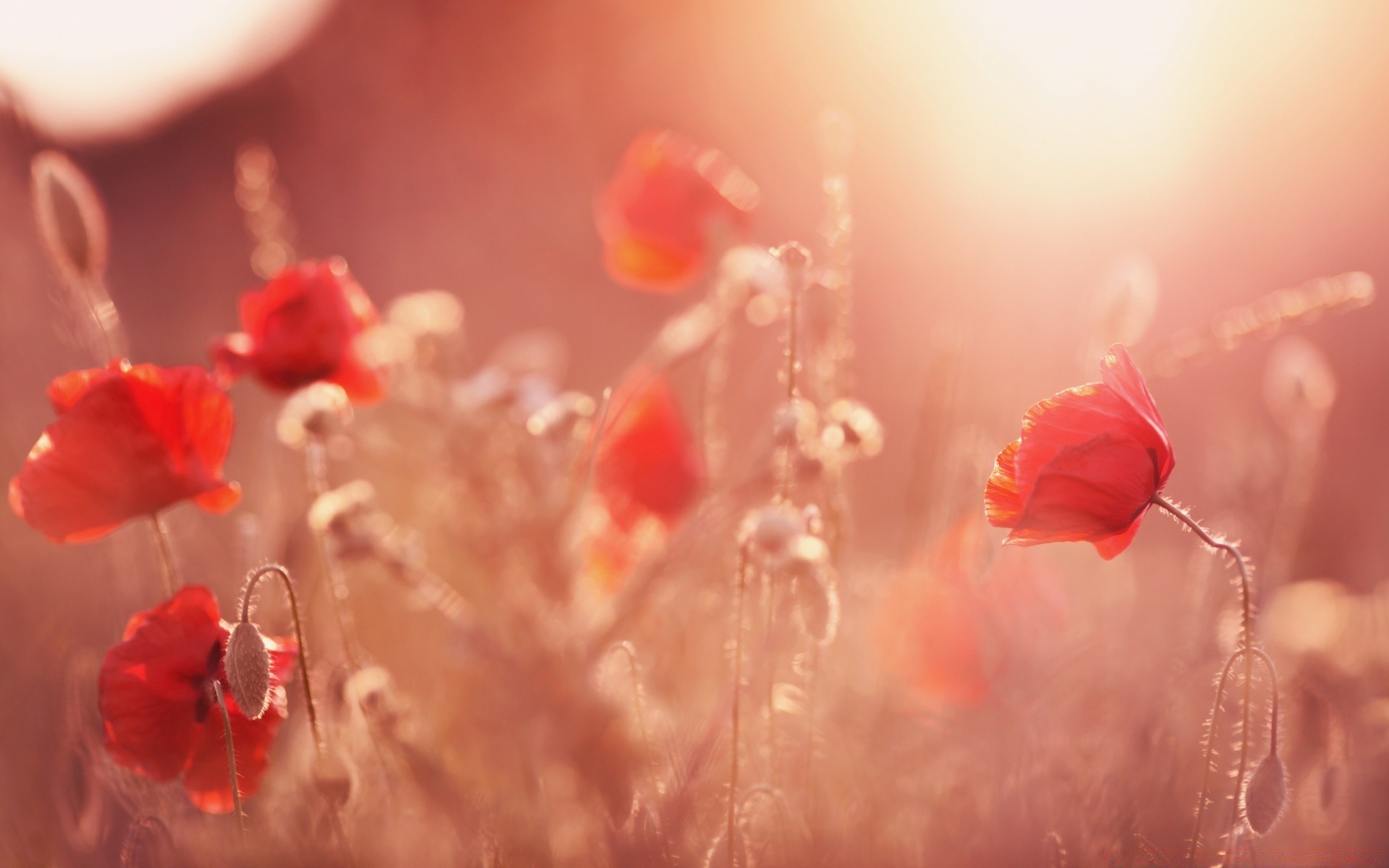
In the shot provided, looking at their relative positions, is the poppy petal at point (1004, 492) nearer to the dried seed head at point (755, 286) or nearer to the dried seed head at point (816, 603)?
the dried seed head at point (816, 603)

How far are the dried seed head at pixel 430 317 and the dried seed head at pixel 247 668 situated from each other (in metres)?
0.58

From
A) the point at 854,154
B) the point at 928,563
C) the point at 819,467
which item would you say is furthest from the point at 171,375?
the point at 854,154

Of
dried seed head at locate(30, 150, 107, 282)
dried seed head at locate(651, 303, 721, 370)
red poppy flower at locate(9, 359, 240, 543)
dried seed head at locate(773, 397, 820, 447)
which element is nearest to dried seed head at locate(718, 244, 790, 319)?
dried seed head at locate(651, 303, 721, 370)

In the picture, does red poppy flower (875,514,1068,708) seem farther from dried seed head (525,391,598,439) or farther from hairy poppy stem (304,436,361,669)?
hairy poppy stem (304,436,361,669)

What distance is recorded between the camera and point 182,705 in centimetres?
88

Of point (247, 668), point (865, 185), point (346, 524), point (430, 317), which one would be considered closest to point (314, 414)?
point (346, 524)

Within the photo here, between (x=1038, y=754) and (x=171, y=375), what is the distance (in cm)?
95

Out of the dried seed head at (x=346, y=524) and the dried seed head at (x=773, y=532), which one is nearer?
the dried seed head at (x=773, y=532)

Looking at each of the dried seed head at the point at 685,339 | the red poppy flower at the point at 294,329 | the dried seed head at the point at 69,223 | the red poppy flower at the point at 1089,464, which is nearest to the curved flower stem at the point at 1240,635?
the red poppy flower at the point at 1089,464

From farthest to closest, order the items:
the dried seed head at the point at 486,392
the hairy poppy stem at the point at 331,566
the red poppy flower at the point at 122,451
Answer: the dried seed head at the point at 486,392 < the hairy poppy stem at the point at 331,566 < the red poppy flower at the point at 122,451

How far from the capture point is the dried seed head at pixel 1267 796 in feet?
2.61

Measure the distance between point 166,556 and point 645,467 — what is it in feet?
1.77

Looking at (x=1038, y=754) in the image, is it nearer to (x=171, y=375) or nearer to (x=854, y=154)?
(x=171, y=375)

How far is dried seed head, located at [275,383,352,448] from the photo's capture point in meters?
0.96
